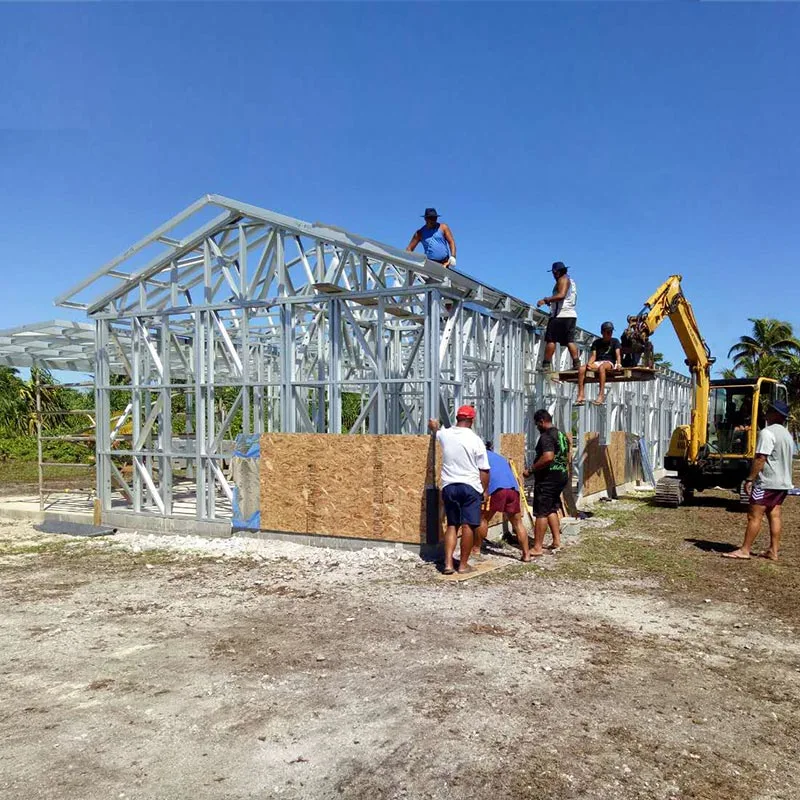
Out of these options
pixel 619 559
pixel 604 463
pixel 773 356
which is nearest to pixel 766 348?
pixel 773 356

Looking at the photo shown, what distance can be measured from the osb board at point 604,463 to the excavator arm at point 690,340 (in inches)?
86.6

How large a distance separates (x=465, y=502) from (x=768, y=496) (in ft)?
12.2

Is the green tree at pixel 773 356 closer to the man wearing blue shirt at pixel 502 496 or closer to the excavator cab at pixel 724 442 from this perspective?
the excavator cab at pixel 724 442

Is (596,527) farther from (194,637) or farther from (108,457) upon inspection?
(108,457)

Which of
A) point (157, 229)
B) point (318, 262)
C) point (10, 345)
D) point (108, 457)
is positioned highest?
point (157, 229)

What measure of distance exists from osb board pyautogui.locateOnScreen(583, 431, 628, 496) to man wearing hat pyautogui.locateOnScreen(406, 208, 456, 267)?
685cm

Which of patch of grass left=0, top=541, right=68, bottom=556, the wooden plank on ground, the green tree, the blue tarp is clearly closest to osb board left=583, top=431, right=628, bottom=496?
the wooden plank on ground

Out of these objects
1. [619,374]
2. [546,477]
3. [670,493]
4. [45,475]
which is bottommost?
[45,475]

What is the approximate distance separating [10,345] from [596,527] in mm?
12184

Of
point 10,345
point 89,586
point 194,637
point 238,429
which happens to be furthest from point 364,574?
point 238,429

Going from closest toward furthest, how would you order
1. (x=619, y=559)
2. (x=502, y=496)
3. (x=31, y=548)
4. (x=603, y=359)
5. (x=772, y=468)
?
(x=772, y=468), (x=502, y=496), (x=619, y=559), (x=31, y=548), (x=603, y=359)

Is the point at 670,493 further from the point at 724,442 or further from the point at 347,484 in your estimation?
the point at 347,484

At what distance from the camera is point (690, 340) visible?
14.2 m

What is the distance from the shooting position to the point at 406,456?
891 centimetres
